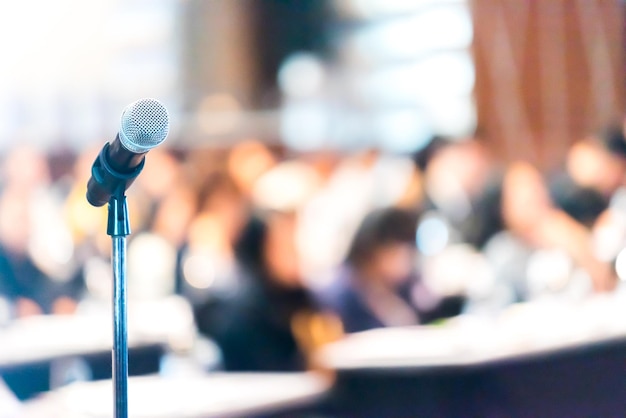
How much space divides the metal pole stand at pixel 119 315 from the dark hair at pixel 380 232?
3.15 metres

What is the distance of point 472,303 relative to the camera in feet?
12.9

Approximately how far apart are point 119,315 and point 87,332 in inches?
97.7

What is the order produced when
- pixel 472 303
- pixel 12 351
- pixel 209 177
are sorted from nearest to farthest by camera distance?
pixel 12 351, pixel 472 303, pixel 209 177

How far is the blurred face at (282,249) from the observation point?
4.32 m

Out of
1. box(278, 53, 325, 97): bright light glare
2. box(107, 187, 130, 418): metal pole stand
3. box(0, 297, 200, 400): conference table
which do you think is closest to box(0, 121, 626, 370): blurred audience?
box(0, 297, 200, 400): conference table

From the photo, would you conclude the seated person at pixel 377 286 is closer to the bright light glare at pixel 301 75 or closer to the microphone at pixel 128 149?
the bright light glare at pixel 301 75

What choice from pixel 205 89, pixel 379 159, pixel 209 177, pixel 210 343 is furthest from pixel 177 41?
pixel 210 343

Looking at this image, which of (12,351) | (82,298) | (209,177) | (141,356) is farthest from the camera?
(209,177)

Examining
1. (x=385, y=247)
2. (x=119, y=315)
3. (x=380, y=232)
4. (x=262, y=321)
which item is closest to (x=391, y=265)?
(x=385, y=247)

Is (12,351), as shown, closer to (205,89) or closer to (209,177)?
(209,177)

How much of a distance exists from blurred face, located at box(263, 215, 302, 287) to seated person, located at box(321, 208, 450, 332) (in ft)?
0.90

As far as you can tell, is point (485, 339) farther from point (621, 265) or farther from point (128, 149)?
point (128, 149)

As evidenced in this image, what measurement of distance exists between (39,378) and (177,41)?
4134 mm

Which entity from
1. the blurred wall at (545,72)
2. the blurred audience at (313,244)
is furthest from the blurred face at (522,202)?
the blurred wall at (545,72)
